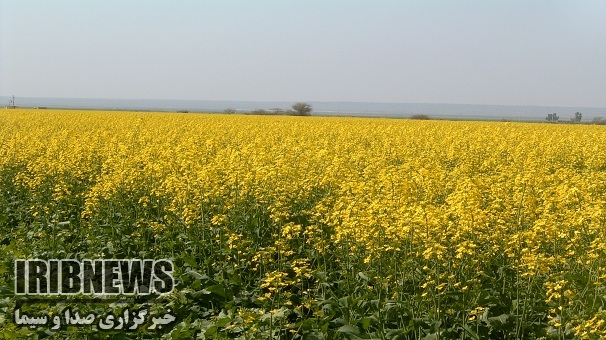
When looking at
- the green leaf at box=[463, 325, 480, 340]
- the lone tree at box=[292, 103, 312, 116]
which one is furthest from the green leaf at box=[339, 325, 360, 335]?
the lone tree at box=[292, 103, 312, 116]

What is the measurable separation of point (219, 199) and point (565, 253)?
12.9 feet

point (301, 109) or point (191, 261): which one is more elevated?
point (301, 109)

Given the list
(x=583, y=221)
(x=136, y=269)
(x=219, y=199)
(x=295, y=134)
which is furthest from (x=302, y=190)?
(x=295, y=134)

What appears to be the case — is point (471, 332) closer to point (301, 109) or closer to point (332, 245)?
point (332, 245)

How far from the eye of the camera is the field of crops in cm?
514

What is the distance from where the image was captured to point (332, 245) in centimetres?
720

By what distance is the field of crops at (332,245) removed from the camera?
5.14m

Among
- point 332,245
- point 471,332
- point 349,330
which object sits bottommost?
point 349,330

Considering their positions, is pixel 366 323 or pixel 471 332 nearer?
pixel 471 332

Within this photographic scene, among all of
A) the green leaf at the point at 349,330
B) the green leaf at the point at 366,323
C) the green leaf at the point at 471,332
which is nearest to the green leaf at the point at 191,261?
the green leaf at the point at 349,330

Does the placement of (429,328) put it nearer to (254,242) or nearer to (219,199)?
(254,242)

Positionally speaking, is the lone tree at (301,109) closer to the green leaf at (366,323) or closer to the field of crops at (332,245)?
the field of crops at (332,245)

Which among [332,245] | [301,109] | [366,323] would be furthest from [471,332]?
[301,109]

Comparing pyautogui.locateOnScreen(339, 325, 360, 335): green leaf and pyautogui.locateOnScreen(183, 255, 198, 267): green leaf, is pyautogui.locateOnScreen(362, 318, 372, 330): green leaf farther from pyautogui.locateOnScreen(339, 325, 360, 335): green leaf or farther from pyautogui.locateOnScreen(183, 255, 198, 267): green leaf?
pyautogui.locateOnScreen(183, 255, 198, 267): green leaf
